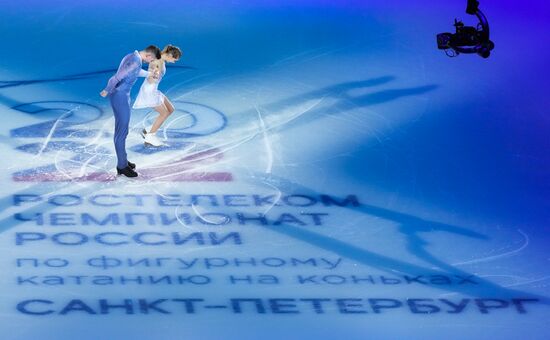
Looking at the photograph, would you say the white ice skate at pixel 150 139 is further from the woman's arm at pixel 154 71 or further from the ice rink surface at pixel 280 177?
the woman's arm at pixel 154 71

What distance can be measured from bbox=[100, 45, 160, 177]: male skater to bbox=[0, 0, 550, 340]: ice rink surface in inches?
12.4

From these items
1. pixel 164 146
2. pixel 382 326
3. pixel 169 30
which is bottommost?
pixel 382 326

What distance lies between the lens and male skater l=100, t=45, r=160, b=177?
1201 centimetres

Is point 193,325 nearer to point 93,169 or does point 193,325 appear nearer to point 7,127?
point 93,169

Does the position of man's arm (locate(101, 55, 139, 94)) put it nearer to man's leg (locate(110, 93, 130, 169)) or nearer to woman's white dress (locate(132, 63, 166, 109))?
man's leg (locate(110, 93, 130, 169))

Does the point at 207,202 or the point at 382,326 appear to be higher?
the point at 207,202

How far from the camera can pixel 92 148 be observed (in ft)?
42.5

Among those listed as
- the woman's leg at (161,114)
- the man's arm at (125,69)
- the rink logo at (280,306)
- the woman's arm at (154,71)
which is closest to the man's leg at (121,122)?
the man's arm at (125,69)

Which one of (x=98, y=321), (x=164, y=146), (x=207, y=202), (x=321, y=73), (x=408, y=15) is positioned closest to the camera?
(x=98, y=321)

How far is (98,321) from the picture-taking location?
10266 millimetres

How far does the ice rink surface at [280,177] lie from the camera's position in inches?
419

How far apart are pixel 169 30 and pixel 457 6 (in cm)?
321

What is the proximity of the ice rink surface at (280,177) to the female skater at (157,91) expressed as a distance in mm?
364

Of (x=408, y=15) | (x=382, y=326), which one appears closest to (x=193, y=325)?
(x=382, y=326)
